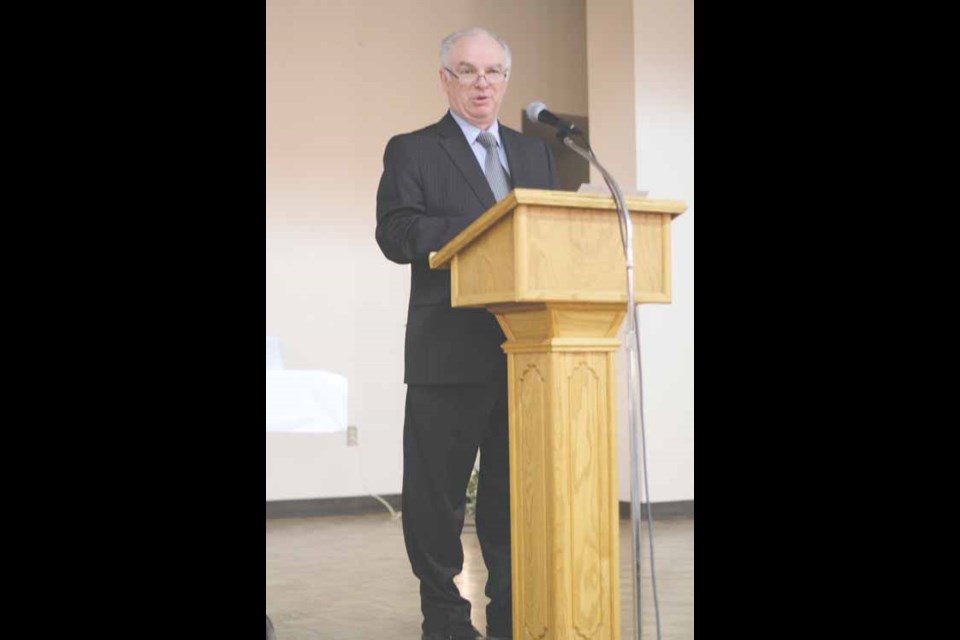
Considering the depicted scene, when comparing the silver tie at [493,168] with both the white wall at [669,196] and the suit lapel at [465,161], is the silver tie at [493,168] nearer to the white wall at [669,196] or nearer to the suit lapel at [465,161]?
the suit lapel at [465,161]

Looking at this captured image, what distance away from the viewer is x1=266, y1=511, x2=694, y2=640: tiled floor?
384 centimetres

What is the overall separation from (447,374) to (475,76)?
2.98 feet

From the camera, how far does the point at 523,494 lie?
9.59 ft

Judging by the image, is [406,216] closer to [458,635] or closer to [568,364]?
[568,364]

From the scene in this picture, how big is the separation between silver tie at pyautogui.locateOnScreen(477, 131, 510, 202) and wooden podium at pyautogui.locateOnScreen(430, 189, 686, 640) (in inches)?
33.0

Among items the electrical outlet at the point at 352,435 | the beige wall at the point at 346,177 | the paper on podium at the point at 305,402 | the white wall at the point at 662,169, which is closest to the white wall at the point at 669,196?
the white wall at the point at 662,169

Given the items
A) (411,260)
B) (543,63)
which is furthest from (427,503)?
(543,63)

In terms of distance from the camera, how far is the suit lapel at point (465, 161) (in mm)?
3637

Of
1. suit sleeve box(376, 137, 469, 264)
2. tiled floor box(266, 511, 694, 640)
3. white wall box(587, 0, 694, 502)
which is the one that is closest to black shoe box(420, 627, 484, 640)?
tiled floor box(266, 511, 694, 640)

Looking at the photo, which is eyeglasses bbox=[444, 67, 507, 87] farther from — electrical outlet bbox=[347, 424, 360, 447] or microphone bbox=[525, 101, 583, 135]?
electrical outlet bbox=[347, 424, 360, 447]

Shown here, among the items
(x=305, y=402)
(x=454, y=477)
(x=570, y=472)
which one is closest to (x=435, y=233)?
(x=454, y=477)

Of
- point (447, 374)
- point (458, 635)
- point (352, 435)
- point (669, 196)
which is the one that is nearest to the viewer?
point (458, 635)

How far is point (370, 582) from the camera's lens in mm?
4750
